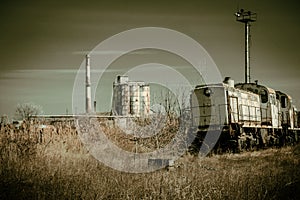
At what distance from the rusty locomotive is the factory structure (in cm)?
1413

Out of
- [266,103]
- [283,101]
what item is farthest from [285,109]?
[266,103]

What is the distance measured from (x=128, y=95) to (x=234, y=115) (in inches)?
661

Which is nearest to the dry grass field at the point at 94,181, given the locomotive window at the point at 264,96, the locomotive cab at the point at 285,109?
the locomotive window at the point at 264,96

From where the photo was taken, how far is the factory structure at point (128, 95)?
3181cm

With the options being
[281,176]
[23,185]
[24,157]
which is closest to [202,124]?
[281,176]

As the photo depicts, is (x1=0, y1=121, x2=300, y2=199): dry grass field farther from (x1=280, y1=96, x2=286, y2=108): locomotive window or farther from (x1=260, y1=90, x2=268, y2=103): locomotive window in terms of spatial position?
(x1=280, y1=96, x2=286, y2=108): locomotive window

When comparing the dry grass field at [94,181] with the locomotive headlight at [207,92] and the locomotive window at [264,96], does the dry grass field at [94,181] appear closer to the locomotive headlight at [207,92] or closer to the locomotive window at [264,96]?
the locomotive headlight at [207,92]

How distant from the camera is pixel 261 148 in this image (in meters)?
17.7

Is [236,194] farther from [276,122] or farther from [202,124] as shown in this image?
[276,122]

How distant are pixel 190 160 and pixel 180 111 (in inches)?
76.7

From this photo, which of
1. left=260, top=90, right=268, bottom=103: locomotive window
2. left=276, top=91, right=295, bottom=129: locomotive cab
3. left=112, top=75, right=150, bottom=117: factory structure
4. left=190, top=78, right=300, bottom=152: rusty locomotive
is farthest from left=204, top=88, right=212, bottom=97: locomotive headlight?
left=112, top=75, right=150, bottom=117: factory structure

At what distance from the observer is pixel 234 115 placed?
16.2 m

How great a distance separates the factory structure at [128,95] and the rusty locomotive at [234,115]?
14.1 metres

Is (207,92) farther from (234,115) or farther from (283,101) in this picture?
(283,101)
